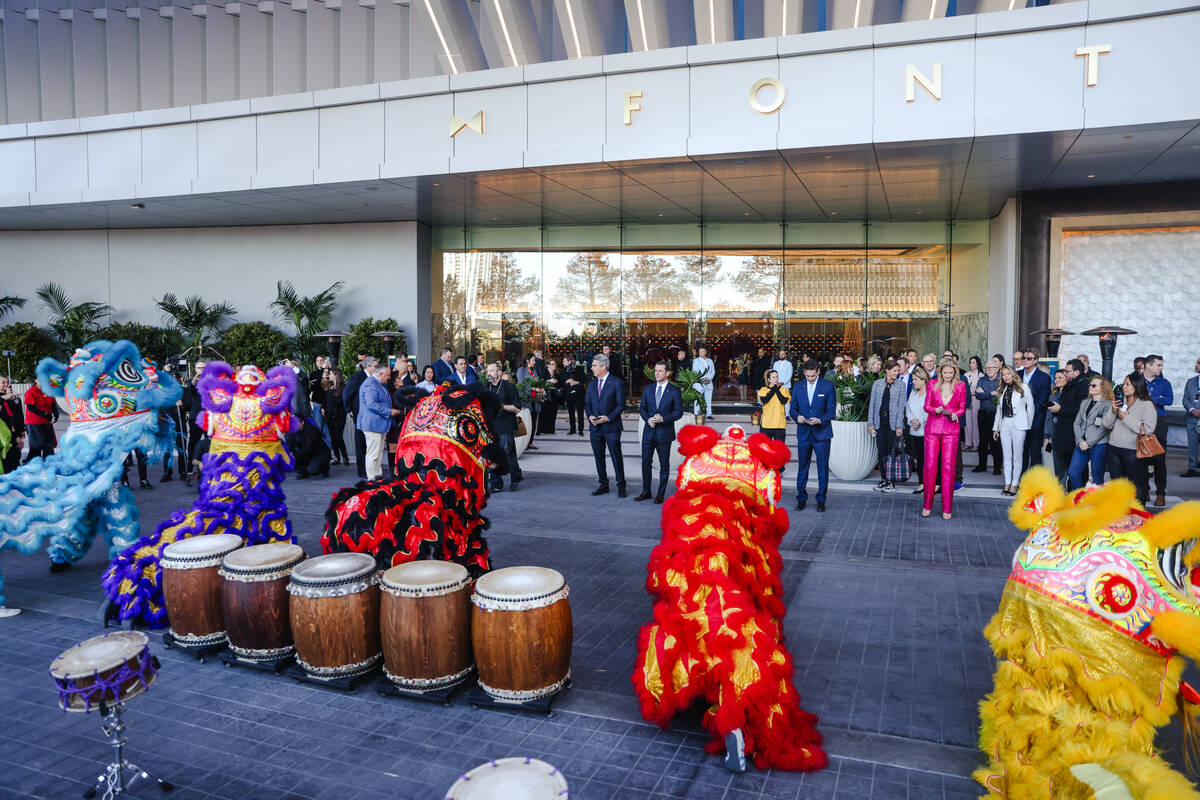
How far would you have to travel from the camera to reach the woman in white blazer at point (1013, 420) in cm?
947

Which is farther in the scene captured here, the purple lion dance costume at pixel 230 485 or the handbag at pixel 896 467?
the handbag at pixel 896 467

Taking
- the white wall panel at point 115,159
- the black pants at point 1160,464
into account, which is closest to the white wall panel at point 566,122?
the black pants at point 1160,464

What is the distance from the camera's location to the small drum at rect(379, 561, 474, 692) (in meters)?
4.00

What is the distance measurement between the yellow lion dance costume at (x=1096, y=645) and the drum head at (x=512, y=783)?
5.61ft

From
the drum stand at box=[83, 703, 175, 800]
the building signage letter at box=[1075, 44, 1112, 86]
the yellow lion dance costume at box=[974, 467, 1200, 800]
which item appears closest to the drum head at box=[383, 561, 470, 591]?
the drum stand at box=[83, 703, 175, 800]

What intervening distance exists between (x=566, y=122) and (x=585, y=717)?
10.5 meters

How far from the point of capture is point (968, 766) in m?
3.49

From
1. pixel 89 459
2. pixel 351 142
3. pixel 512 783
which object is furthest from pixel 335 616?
pixel 351 142

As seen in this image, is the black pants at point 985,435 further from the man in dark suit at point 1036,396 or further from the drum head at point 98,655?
the drum head at point 98,655

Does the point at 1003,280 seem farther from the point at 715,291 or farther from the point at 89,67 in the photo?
the point at 89,67

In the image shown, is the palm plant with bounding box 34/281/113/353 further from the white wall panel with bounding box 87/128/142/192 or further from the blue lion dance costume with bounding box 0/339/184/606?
the blue lion dance costume with bounding box 0/339/184/606

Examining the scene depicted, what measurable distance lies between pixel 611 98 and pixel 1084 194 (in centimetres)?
919

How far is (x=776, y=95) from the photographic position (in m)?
11.3

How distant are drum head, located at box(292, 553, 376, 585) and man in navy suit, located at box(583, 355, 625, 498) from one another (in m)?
5.45
